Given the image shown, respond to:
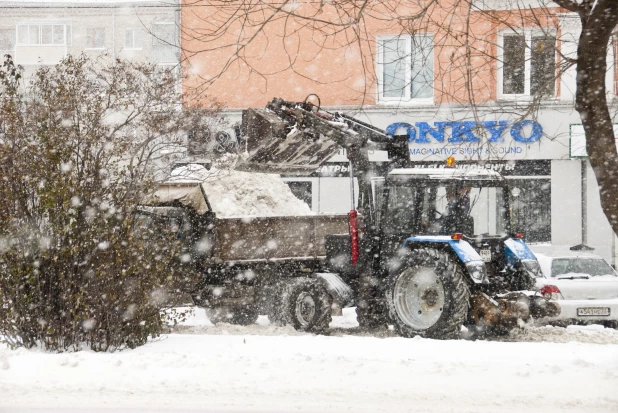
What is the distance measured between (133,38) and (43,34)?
4.39m

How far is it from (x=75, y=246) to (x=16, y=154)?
1254 mm

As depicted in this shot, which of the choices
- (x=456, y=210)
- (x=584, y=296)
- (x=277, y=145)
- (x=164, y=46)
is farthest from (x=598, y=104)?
(x=164, y=46)

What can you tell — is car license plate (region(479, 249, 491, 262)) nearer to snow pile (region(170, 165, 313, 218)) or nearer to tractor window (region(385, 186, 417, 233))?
tractor window (region(385, 186, 417, 233))

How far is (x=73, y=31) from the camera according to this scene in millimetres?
34781

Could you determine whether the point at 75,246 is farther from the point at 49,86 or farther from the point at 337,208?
the point at 337,208

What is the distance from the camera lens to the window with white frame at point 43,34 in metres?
34.5

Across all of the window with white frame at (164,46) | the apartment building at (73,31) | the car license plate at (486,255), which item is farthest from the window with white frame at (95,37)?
the car license plate at (486,255)

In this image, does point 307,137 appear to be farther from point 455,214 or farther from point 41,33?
point 41,33

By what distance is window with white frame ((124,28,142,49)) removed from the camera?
111 ft

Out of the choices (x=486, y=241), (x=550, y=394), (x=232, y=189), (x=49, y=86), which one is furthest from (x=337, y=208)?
(x=550, y=394)

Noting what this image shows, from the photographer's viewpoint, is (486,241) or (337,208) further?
(337,208)

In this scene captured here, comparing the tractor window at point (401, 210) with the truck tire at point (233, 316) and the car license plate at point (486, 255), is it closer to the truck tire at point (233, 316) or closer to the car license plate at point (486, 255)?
the car license plate at point (486, 255)

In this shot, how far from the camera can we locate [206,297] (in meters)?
13.0

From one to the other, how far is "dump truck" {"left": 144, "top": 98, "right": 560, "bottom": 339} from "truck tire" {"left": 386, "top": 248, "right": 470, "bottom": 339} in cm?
1
